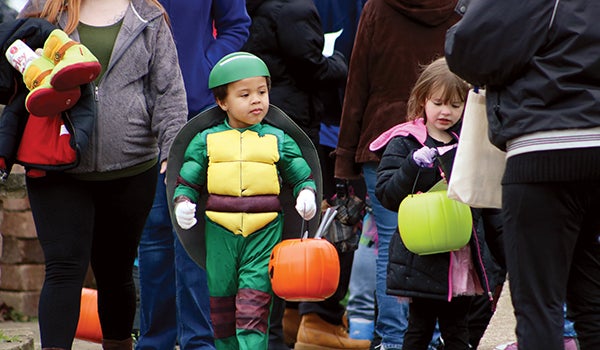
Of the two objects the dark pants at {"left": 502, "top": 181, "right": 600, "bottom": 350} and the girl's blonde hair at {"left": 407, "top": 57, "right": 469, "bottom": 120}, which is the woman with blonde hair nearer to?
the girl's blonde hair at {"left": 407, "top": 57, "right": 469, "bottom": 120}

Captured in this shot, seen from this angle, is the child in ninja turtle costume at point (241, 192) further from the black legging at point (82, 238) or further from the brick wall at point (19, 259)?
the brick wall at point (19, 259)

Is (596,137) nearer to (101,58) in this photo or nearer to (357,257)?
(101,58)

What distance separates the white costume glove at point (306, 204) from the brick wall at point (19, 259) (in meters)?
3.53

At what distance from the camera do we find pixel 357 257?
7.91 m

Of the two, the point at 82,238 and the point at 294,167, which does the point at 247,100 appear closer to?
the point at 294,167

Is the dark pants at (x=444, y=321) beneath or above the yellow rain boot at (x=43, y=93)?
beneath

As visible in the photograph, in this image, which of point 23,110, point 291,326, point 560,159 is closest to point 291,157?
point 23,110

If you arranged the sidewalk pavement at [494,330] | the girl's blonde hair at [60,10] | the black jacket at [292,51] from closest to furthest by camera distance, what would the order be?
the girl's blonde hair at [60,10]
the black jacket at [292,51]
the sidewalk pavement at [494,330]

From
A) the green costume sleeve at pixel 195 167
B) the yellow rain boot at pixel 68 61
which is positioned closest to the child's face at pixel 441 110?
the green costume sleeve at pixel 195 167

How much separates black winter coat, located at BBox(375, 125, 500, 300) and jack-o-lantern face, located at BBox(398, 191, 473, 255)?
4.1 inches

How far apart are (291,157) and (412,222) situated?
67cm

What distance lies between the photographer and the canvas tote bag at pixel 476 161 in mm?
4617

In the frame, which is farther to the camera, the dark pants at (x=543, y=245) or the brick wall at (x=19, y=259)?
the brick wall at (x=19, y=259)

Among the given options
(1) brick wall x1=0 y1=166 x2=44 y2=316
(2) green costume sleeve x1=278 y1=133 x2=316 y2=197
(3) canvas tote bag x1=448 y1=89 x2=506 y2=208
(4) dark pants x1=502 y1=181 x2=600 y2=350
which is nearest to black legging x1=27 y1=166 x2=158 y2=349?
(2) green costume sleeve x1=278 y1=133 x2=316 y2=197
